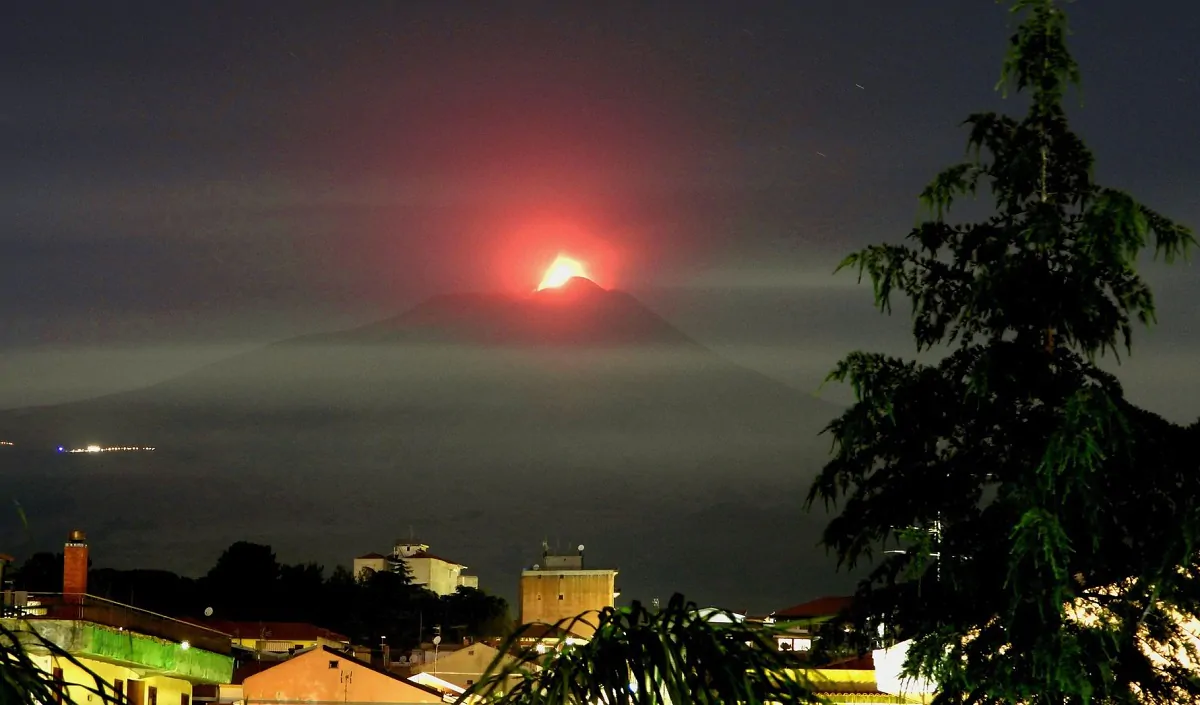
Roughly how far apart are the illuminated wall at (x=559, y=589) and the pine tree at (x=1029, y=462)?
129m

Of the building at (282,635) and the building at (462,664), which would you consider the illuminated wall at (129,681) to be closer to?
the building at (462,664)

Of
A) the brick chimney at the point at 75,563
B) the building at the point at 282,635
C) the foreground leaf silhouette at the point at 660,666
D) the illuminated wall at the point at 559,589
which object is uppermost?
the illuminated wall at the point at 559,589

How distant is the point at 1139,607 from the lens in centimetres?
1684

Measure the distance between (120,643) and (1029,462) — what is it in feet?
47.7

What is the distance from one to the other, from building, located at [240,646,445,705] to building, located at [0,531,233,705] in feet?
24.6

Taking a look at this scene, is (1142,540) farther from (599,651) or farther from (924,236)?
(599,651)

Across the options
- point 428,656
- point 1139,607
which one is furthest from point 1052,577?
point 428,656

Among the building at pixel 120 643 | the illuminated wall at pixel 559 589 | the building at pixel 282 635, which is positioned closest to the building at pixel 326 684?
the building at pixel 120 643

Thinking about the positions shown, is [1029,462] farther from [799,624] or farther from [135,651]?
[135,651]

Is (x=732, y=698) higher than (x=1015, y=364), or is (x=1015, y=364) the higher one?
(x=1015, y=364)

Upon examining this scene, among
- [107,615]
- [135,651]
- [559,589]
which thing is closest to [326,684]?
[135,651]

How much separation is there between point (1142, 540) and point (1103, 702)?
5.23ft

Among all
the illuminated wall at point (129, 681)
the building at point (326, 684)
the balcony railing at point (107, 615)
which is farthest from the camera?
the building at point (326, 684)

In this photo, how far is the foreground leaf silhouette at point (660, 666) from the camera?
6598 mm
